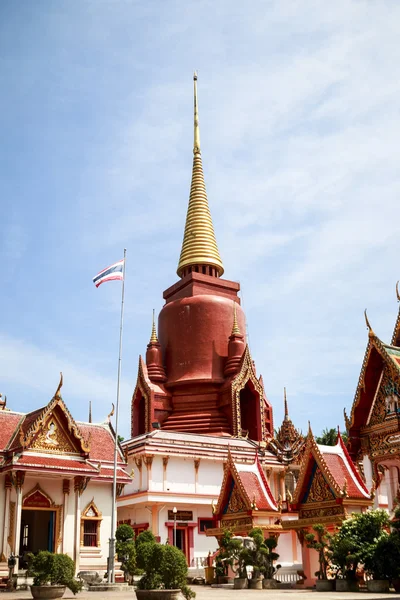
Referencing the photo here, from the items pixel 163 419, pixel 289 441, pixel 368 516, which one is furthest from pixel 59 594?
pixel 289 441

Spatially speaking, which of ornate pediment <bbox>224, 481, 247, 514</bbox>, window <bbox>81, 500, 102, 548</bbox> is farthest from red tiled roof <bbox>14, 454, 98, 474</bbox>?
ornate pediment <bbox>224, 481, 247, 514</bbox>

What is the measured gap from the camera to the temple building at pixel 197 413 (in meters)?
34.0

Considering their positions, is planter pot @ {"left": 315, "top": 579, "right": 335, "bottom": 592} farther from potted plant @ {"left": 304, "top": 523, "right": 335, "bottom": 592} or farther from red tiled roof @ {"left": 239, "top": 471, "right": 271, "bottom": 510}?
red tiled roof @ {"left": 239, "top": 471, "right": 271, "bottom": 510}

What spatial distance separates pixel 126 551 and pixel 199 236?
2696 cm

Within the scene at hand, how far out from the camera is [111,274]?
28.5 m

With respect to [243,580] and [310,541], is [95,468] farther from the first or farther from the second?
[310,541]

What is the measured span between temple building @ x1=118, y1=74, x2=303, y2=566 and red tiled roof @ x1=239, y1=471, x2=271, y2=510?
384cm

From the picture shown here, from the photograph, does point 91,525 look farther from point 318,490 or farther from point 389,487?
point 389,487

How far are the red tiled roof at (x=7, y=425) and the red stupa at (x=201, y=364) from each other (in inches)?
528

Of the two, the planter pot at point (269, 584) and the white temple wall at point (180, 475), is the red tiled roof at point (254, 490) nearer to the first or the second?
the planter pot at point (269, 584)

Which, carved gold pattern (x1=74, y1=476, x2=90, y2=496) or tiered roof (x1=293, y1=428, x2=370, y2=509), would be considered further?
carved gold pattern (x1=74, y1=476, x2=90, y2=496)

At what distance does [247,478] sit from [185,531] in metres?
10.3

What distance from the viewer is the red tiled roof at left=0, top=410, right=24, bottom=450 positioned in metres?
25.2

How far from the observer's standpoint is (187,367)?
4347cm
